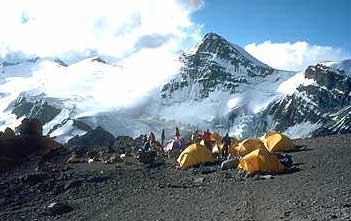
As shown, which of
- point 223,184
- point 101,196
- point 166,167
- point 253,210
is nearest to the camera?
point 253,210

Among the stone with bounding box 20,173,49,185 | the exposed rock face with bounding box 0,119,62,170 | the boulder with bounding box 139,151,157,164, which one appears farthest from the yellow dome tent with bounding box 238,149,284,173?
the exposed rock face with bounding box 0,119,62,170

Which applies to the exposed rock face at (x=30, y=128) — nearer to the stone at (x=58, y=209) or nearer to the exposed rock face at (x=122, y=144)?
the exposed rock face at (x=122, y=144)

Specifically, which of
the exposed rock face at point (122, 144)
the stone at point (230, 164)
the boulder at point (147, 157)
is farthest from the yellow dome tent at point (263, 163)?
the exposed rock face at point (122, 144)

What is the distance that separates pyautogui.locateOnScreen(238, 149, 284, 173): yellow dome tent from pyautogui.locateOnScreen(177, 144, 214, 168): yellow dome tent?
5.34 m

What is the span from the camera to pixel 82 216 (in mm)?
30641

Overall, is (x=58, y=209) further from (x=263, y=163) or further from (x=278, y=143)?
(x=278, y=143)

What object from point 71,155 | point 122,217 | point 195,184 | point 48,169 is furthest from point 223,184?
point 71,155

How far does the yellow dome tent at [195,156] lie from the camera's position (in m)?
38.3

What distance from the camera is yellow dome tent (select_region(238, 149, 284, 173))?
32.7 m

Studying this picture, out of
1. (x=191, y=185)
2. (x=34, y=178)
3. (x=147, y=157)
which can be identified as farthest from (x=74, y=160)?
(x=191, y=185)

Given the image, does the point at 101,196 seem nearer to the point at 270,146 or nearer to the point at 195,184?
the point at 195,184

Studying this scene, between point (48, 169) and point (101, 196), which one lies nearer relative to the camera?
point (101, 196)

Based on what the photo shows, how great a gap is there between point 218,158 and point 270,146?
403cm

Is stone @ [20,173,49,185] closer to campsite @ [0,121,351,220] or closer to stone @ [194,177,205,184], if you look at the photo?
campsite @ [0,121,351,220]
